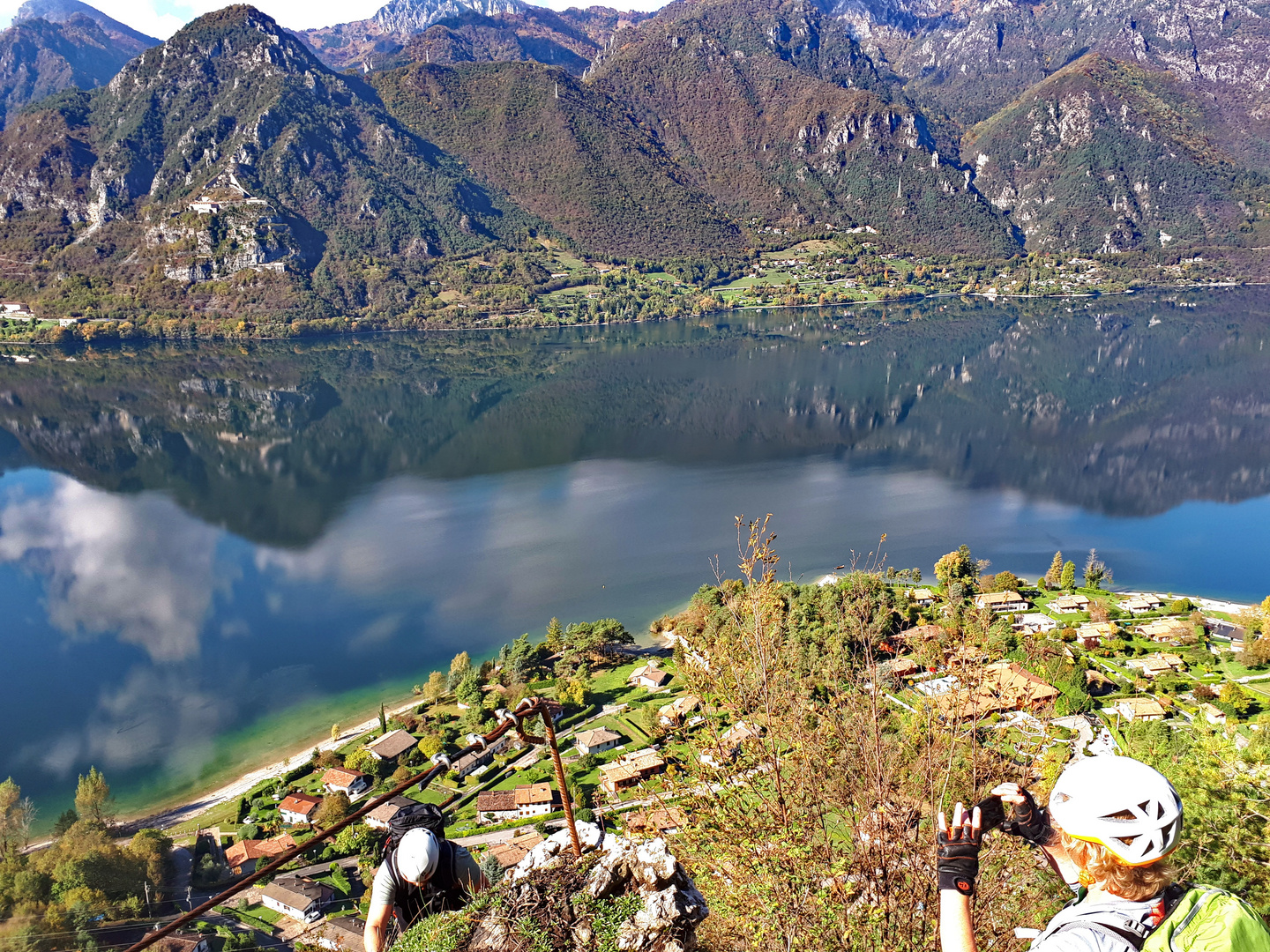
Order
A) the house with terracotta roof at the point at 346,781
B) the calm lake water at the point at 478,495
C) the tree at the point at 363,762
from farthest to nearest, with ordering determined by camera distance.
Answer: the calm lake water at the point at 478,495 < the tree at the point at 363,762 < the house with terracotta roof at the point at 346,781

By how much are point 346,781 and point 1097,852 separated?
703 inches

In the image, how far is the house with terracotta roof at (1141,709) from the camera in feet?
56.1

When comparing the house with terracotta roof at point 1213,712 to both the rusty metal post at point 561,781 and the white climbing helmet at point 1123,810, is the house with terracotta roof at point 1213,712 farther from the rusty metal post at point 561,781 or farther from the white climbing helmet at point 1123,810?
the white climbing helmet at point 1123,810

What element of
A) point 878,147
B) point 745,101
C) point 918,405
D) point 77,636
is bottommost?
point 77,636

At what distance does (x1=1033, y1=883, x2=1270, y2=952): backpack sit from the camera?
171 cm

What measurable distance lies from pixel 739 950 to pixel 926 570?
2795cm

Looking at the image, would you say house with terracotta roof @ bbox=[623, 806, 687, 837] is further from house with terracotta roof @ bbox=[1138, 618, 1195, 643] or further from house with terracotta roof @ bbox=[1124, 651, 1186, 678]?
house with terracotta roof @ bbox=[1138, 618, 1195, 643]

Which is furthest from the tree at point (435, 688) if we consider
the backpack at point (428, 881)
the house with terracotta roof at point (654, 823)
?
the backpack at point (428, 881)

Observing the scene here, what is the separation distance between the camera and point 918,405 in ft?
186

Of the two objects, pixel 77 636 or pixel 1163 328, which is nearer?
pixel 77 636

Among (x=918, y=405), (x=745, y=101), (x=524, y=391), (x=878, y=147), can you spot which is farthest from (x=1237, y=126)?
(x=524, y=391)

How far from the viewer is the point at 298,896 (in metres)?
13.3

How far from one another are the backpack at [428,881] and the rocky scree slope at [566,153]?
12860 centimetres

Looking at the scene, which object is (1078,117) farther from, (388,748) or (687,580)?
(388,748)
